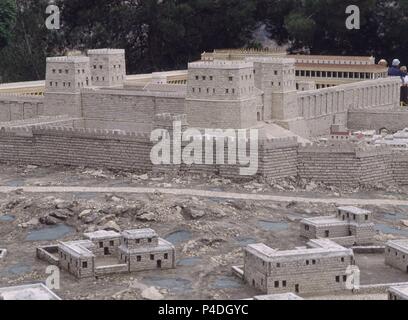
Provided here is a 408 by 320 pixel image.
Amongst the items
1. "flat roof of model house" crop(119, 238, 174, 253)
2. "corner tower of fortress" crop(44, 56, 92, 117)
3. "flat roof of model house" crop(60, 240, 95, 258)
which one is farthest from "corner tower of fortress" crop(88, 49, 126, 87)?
"flat roof of model house" crop(119, 238, 174, 253)

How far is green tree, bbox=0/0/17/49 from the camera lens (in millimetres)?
97162

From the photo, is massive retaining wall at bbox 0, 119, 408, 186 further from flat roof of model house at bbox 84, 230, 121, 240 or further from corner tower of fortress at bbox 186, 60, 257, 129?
flat roof of model house at bbox 84, 230, 121, 240

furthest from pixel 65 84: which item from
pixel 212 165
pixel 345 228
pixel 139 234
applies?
pixel 139 234

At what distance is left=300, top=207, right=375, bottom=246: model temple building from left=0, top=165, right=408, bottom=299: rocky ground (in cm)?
63

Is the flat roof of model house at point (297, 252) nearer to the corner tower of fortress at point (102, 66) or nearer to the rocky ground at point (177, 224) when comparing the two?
the rocky ground at point (177, 224)

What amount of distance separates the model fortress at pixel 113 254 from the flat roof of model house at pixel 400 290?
9.98m

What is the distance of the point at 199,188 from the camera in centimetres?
5597

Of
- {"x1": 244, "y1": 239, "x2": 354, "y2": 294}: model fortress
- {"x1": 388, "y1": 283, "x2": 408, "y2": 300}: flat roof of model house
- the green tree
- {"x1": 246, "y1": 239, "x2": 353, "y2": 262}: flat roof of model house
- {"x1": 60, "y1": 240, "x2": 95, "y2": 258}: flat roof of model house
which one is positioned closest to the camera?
{"x1": 388, "y1": 283, "x2": 408, "y2": 300}: flat roof of model house

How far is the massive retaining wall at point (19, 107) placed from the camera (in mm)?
73875

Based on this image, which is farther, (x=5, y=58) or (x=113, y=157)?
(x=5, y=58)
